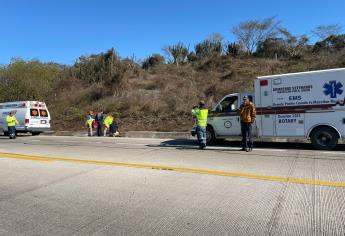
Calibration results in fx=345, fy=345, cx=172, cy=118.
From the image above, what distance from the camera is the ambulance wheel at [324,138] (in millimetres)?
11450

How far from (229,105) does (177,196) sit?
824 centimetres

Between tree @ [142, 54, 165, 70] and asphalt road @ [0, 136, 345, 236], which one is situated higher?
tree @ [142, 54, 165, 70]

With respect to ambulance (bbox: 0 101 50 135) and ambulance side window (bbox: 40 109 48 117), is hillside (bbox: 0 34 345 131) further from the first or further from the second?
ambulance (bbox: 0 101 50 135)

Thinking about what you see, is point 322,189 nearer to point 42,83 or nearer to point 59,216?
point 59,216

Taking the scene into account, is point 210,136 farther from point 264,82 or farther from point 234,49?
point 234,49

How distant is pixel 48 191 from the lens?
6.64 meters

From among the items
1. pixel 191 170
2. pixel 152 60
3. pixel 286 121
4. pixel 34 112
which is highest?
pixel 152 60

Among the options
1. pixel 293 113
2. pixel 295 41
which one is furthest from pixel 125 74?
pixel 293 113

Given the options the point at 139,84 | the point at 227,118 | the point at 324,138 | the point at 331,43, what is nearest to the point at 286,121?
the point at 324,138

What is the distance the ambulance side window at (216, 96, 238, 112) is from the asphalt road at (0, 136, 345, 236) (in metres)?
3.96

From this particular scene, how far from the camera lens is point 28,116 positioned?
22.2 m

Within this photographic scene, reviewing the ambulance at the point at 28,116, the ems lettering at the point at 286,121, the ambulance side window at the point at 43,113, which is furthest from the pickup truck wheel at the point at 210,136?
the ambulance side window at the point at 43,113

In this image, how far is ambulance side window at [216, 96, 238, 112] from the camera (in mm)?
13555

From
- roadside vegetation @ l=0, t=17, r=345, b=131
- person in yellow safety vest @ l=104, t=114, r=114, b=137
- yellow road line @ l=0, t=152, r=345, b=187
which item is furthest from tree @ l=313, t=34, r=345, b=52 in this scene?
yellow road line @ l=0, t=152, r=345, b=187
